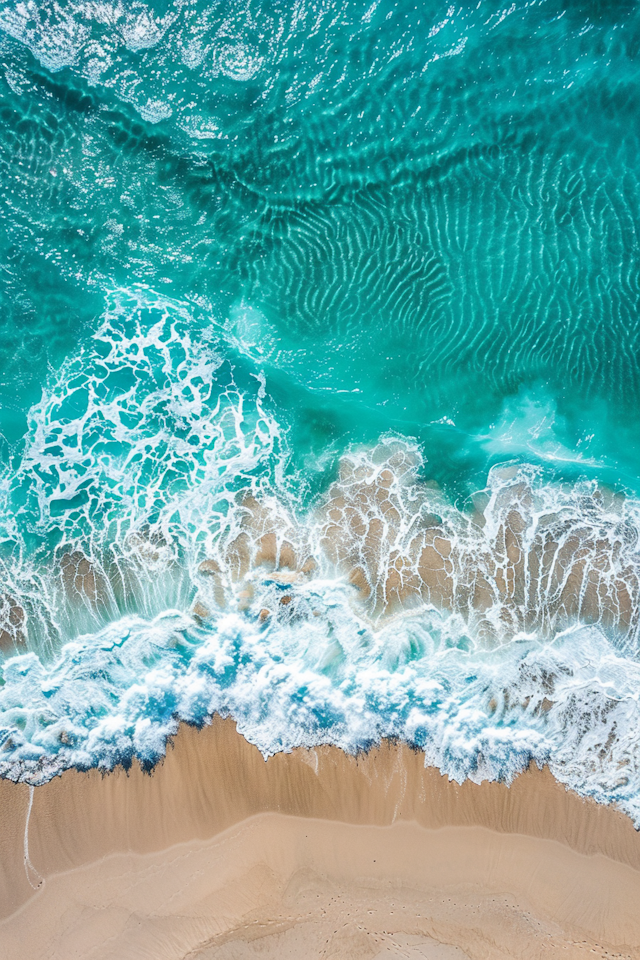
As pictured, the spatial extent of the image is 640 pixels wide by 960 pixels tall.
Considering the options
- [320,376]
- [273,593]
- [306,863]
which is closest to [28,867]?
[306,863]

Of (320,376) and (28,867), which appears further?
(320,376)

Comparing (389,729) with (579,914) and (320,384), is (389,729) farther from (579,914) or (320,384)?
(320,384)

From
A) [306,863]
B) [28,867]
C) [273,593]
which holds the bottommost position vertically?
[28,867]

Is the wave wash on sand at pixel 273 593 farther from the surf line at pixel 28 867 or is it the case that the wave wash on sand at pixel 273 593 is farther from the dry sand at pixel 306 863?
the surf line at pixel 28 867

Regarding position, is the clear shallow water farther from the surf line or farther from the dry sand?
the surf line

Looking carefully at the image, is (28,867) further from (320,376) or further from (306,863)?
(320,376)

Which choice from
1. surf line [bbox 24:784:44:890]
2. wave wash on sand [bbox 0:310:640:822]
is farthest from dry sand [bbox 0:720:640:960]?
wave wash on sand [bbox 0:310:640:822]

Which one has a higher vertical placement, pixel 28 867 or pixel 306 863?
pixel 306 863

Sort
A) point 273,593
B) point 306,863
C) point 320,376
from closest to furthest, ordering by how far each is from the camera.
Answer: point 306,863
point 273,593
point 320,376
